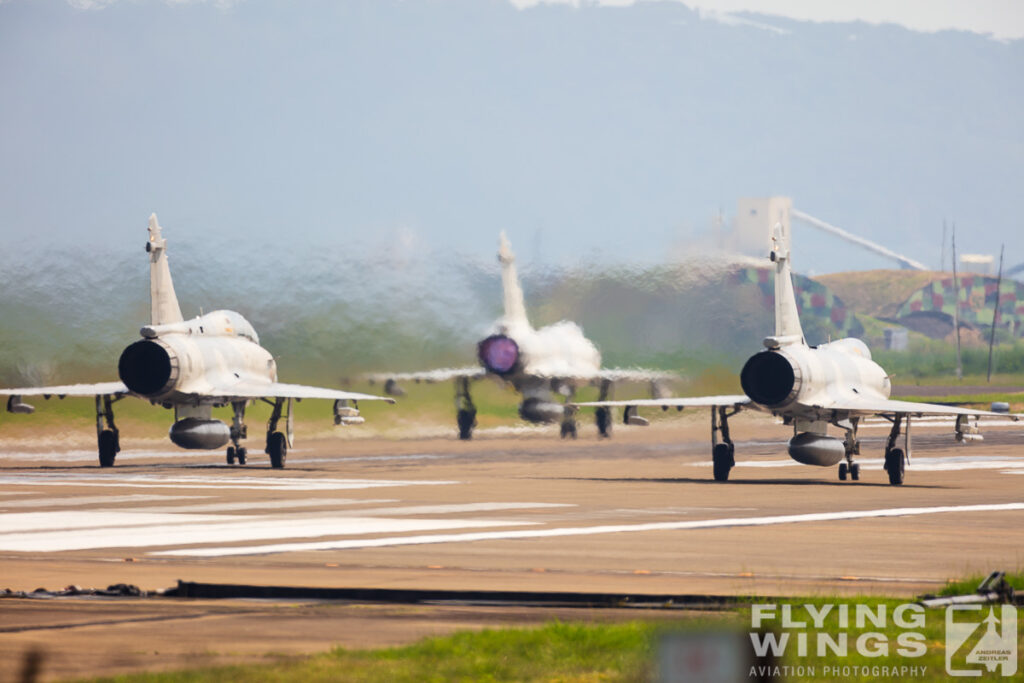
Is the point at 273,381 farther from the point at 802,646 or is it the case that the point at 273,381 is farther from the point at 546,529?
the point at 802,646

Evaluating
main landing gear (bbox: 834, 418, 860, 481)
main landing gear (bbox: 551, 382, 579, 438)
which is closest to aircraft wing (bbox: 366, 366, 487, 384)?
main landing gear (bbox: 551, 382, 579, 438)

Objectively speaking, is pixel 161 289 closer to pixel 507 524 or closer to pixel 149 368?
pixel 149 368

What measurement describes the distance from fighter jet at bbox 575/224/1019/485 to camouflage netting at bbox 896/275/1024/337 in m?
122

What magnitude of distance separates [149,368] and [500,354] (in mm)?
17042

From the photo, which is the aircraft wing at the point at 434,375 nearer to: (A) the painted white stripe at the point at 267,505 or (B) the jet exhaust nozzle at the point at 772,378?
(B) the jet exhaust nozzle at the point at 772,378

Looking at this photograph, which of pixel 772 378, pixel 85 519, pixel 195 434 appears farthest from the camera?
pixel 195 434

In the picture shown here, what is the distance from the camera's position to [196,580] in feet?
57.8

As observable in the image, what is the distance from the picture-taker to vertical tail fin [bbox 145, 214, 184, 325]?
45.6 meters

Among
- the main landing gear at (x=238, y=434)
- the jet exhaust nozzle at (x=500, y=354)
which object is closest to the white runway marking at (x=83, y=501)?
the main landing gear at (x=238, y=434)

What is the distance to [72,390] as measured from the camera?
45438mm

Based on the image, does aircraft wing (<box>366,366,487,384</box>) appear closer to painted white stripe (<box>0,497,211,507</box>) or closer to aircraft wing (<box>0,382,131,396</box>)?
aircraft wing (<box>0,382,131,396</box>)

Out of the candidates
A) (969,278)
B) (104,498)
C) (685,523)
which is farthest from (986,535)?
(969,278)

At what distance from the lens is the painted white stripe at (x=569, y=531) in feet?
70.0

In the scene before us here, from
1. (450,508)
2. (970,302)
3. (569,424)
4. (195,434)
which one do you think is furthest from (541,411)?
(970,302)
